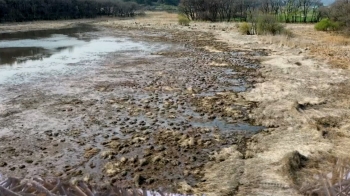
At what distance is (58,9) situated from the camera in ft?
258

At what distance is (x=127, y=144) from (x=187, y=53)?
1832 cm

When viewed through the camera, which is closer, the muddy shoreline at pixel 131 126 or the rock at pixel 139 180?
the rock at pixel 139 180

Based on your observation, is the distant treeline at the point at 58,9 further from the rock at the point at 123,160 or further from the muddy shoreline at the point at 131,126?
the rock at the point at 123,160

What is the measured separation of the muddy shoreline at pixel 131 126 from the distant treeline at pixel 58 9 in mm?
55442

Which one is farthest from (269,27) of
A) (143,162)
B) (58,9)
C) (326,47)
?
(58,9)

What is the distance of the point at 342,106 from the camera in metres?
13.4

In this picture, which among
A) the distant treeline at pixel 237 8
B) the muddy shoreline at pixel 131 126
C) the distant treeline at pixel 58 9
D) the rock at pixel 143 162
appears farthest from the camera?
the distant treeline at pixel 58 9

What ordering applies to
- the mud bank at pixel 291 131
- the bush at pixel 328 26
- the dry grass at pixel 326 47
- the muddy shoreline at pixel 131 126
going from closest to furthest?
the mud bank at pixel 291 131 < the muddy shoreline at pixel 131 126 < the dry grass at pixel 326 47 < the bush at pixel 328 26

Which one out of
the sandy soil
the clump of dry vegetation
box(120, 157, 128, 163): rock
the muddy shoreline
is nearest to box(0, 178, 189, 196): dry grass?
the clump of dry vegetation

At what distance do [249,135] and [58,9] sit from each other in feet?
249

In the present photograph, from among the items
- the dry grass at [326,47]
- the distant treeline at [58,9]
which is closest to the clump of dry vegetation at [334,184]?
the dry grass at [326,47]

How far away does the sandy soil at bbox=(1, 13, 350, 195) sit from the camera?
8234mm

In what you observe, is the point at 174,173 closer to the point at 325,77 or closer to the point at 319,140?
the point at 319,140

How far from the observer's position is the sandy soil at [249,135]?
8234 mm
